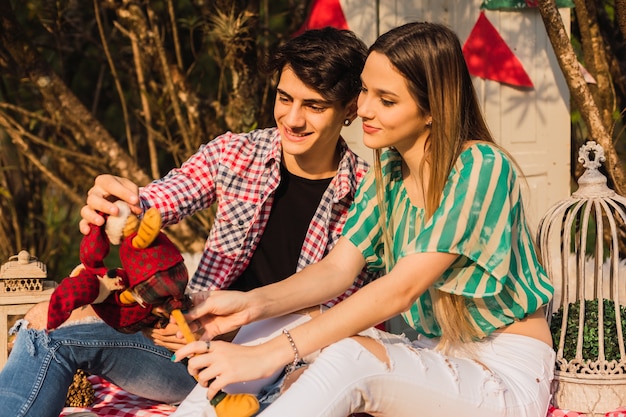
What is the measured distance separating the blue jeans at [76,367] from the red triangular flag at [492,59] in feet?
8.13

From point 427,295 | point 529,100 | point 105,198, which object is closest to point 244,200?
point 105,198

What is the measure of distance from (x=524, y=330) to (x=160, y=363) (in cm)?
102

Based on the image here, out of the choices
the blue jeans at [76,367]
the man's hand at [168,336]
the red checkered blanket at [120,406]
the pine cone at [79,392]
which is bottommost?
the red checkered blanket at [120,406]

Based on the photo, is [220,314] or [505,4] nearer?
[220,314]

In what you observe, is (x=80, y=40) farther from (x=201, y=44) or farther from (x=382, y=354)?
(x=382, y=354)

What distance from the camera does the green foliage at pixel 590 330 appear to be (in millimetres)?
2729

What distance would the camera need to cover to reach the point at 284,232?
290 cm

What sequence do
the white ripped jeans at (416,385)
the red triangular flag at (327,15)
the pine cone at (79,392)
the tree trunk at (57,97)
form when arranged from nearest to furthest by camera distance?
the white ripped jeans at (416,385)
the pine cone at (79,392)
the red triangular flag at (327,15)
the tree trunk at (57,97)

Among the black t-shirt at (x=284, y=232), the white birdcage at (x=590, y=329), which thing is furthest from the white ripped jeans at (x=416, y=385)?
the black t-shirt at (x=284, y=232)

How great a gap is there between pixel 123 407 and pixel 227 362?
3.06 feet

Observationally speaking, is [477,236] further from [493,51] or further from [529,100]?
[529,100]

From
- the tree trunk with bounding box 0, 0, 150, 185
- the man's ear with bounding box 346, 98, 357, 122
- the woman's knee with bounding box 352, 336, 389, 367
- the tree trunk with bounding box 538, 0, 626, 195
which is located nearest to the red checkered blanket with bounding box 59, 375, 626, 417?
the woman's knee with bounding box 352, 336, 389, 367

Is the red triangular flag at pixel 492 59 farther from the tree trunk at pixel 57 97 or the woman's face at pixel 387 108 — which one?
the woman's face at pixel 387 108

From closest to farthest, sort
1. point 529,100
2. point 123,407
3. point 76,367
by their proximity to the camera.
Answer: point 76,367
point 123,407
point 529,100
